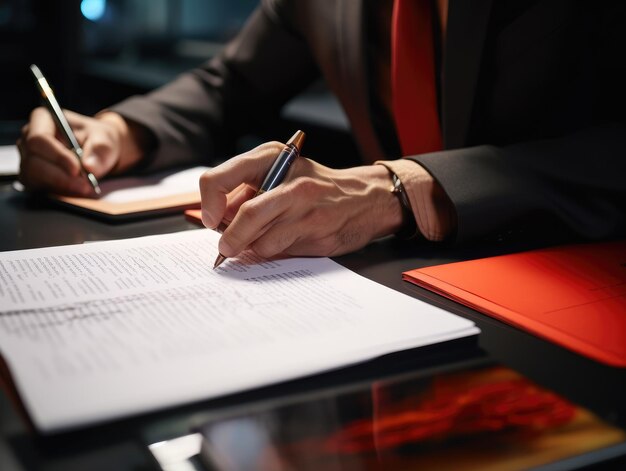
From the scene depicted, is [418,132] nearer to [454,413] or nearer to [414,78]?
[414,78]

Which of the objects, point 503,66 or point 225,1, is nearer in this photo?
point 503,66

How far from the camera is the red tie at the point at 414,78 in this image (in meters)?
1.12

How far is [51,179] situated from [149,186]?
0.53 feet

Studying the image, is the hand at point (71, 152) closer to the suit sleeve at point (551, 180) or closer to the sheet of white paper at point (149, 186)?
the sheet of white paper at point (149, 186)

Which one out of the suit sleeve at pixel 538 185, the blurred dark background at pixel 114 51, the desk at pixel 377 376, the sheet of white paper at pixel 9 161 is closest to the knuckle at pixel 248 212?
the desk at pixel 377 376

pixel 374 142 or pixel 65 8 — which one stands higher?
pixel 65 8

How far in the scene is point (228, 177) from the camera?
78cm

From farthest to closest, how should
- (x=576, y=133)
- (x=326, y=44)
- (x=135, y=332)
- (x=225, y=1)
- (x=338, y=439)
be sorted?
1. (x=225, y=1)
2. (x=326, y=44)
3. (x=576, y=133)
4. (x=135, y=332)
5. (x=338, y=439)

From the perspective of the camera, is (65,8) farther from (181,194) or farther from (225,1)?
(181,194)

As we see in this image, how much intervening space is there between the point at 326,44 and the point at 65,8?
1.07 meters

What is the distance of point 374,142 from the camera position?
53.2 inches

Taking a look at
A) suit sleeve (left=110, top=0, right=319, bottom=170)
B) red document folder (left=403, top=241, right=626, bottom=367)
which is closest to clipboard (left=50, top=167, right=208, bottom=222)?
suit sleeve (left=110, top=0, right=319, bottom=170)

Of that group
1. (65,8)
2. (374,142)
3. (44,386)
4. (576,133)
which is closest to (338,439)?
(44,386)

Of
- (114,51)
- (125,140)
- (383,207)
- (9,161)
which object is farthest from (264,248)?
(114,51)
